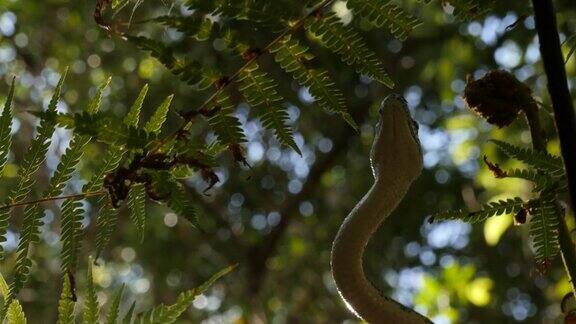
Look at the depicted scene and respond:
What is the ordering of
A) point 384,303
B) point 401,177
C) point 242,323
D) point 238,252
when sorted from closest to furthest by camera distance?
point 384,303 → point 401,177 → point 242,323 → point 238,252

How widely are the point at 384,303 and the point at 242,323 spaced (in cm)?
545

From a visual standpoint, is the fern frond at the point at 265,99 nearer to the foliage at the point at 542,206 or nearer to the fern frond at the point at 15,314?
the foliage at the point at 542,206

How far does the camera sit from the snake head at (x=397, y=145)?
1.44m

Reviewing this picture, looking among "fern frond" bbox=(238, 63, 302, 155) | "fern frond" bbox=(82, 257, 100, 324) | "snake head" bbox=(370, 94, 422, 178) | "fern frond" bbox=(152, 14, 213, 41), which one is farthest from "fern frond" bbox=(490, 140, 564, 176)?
"fern frond" bbox=(82, 257, 100, 324)

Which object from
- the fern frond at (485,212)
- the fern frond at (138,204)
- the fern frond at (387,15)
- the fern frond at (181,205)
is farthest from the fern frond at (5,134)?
the fern frond at (485,212)

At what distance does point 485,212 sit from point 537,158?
131 millimetres

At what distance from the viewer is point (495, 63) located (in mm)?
5945

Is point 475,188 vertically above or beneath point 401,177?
beneath

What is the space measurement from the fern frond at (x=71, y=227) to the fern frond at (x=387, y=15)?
663 millimetres

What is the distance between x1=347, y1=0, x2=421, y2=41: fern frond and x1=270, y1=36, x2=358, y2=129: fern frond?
128mm

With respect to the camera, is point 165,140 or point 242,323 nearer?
point 165,140

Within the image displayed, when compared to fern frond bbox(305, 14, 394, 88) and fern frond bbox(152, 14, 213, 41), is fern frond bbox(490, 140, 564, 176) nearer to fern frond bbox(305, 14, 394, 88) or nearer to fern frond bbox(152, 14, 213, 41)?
fern frond bbox(305, 14, 394, 88)

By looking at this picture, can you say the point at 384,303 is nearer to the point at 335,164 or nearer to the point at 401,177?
the point at 401,177

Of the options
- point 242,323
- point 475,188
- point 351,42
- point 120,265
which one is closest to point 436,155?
point 475,188
